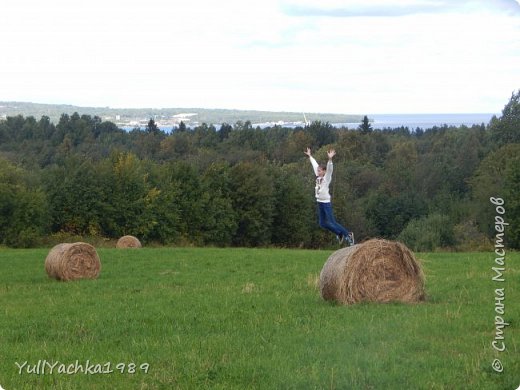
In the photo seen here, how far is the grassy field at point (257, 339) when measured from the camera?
7.03 metres

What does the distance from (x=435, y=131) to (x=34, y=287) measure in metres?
149

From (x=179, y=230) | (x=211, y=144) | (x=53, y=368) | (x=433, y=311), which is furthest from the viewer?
(x=211, y=144)

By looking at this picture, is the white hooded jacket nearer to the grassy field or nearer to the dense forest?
the grassy field

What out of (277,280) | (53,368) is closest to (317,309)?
(53,368)

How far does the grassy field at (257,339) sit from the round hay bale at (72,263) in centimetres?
442

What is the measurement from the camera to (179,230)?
6450cm

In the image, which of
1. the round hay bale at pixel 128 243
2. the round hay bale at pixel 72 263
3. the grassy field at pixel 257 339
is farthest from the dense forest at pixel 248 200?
the grassy field at pixel 257 339

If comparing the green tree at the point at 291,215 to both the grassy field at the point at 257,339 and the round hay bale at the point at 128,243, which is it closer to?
the round hay bale at the point at 128,243

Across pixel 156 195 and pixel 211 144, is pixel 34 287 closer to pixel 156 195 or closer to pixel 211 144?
pixel 156 195

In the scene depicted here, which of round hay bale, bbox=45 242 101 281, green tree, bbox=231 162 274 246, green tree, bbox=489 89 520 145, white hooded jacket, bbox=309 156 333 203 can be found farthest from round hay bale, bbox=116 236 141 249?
green tree, bbox=489 89 520 145

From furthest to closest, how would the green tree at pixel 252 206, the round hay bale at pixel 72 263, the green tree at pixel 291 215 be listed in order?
the green tree at pixel 291 215, the green tree at pixel 252 206, the round hay bale at pixel 72 263

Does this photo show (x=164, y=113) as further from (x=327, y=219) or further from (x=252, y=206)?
(x=327, y=219)

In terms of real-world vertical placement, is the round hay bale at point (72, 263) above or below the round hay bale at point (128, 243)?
above

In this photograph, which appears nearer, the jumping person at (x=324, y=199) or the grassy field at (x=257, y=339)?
the grassy field at (x=257, y=339)
